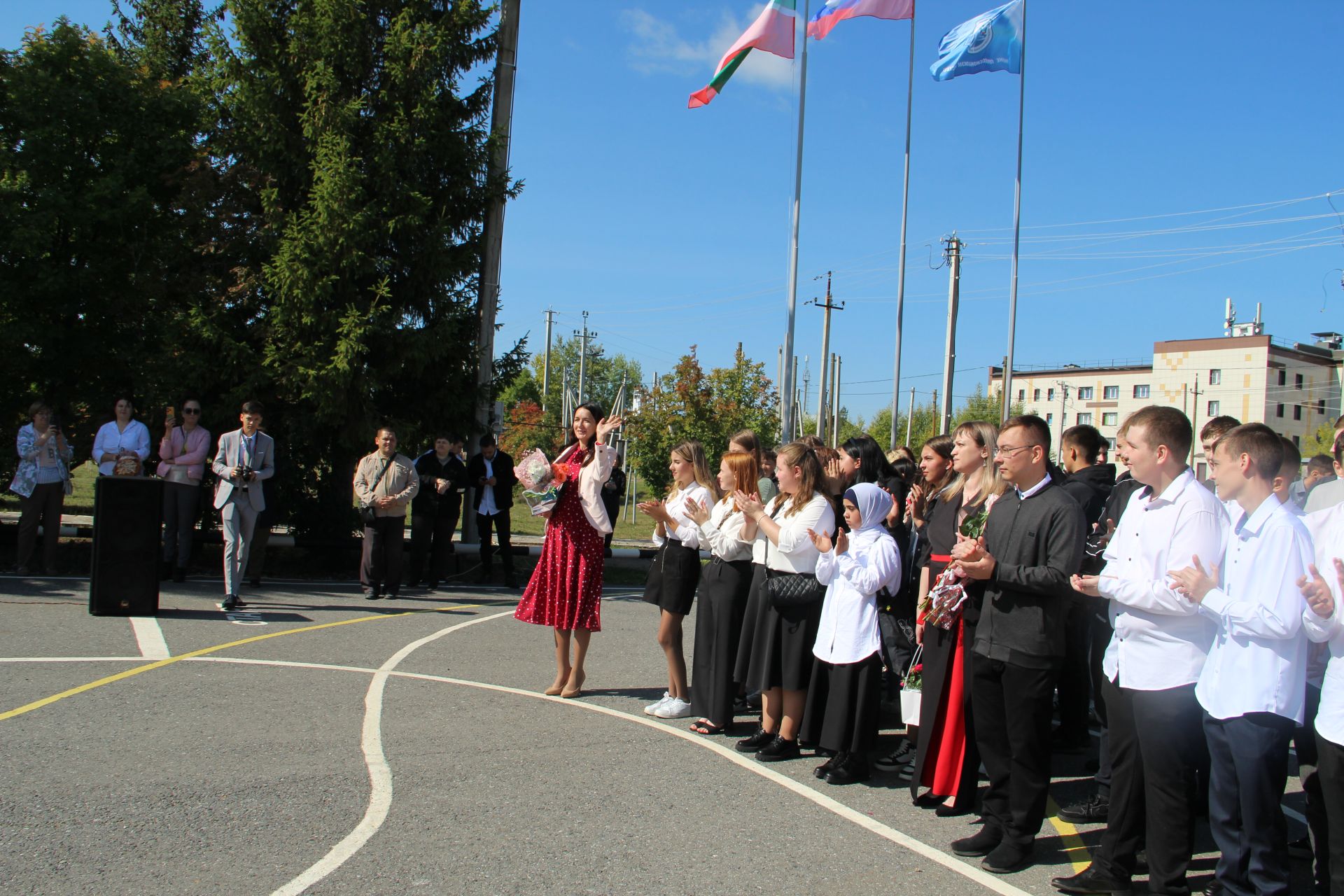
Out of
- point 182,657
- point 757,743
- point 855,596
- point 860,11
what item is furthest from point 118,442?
point 860,11

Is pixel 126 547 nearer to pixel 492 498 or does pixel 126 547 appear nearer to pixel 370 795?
pixel 492 498

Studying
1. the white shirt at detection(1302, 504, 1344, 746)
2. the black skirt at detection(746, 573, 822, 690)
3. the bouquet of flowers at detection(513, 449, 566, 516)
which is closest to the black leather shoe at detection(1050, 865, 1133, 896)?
the white shirt at detection(1302, 504, 1344, 746)

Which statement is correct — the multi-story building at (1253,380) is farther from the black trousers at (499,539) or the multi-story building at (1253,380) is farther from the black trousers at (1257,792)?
the black trousers at (1257,792)

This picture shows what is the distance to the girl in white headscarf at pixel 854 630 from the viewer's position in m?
5.85

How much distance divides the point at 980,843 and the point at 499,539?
1042cm

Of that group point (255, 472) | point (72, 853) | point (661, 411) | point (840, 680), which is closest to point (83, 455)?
point (255, 472)

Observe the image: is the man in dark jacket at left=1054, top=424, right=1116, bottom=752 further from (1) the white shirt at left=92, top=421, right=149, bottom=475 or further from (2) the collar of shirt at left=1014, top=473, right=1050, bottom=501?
(1) the white shirt at left=92, top=421, right=149, bottom=475

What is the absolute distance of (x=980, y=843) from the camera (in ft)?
→ 15.8

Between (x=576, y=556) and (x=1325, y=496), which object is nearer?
(x=1325, y=496)

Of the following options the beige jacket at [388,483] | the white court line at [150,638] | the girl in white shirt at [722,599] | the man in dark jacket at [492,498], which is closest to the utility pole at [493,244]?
the man in dark jacket at [492,498]

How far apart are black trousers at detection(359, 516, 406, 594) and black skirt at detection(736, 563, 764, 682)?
21.8ft

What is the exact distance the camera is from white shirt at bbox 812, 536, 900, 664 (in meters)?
5.81

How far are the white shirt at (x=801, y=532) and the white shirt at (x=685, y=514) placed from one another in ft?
3.22

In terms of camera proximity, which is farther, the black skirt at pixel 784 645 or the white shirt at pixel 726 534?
the white shirt at pixel 726 534
